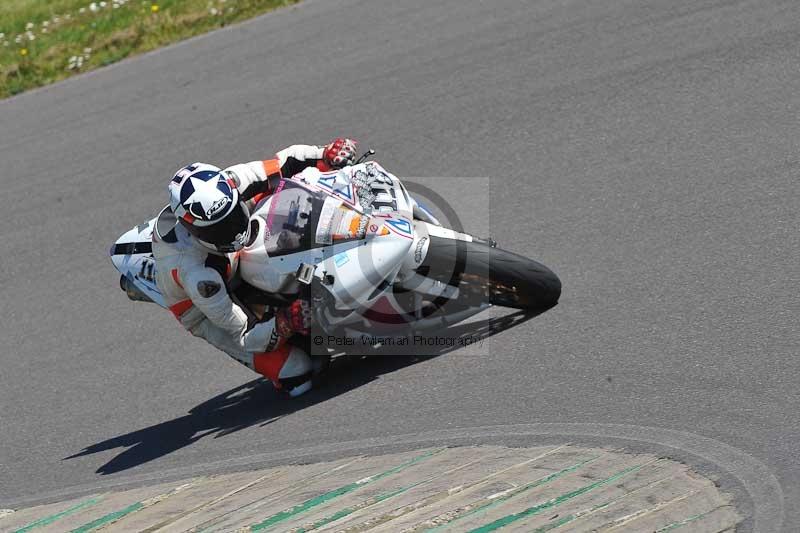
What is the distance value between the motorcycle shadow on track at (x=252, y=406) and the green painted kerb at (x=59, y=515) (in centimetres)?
52

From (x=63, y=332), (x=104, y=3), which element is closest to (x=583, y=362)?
(x=63, y=332)

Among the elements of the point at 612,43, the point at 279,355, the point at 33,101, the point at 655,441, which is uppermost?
the point at 33,101

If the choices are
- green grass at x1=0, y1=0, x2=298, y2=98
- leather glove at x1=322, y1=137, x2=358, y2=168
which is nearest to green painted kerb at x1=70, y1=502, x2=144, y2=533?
leather glove at x1=322, y1=137, x2=358, y2=168

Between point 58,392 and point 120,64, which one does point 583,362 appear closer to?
point 58,392

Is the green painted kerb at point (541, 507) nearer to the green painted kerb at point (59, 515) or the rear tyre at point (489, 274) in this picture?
the rear tyre at point (489, 274)

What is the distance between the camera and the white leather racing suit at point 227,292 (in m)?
6.49

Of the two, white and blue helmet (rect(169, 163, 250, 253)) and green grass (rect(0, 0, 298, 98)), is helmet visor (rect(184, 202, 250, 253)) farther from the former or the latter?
green grass (rect(0, 0, 298, 98))

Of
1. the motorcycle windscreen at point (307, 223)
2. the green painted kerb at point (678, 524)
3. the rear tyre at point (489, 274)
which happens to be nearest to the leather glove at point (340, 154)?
the motorcycle windscreen at point (307, 223)

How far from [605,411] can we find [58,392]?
412 centimetres

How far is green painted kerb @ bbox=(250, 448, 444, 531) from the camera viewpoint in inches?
200

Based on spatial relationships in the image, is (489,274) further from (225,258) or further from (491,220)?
(491,220)

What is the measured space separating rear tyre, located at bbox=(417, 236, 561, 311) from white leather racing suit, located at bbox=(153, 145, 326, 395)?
1.03 m

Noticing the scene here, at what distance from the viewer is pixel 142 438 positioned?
7160 mm

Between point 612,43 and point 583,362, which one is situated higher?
point 612,43
